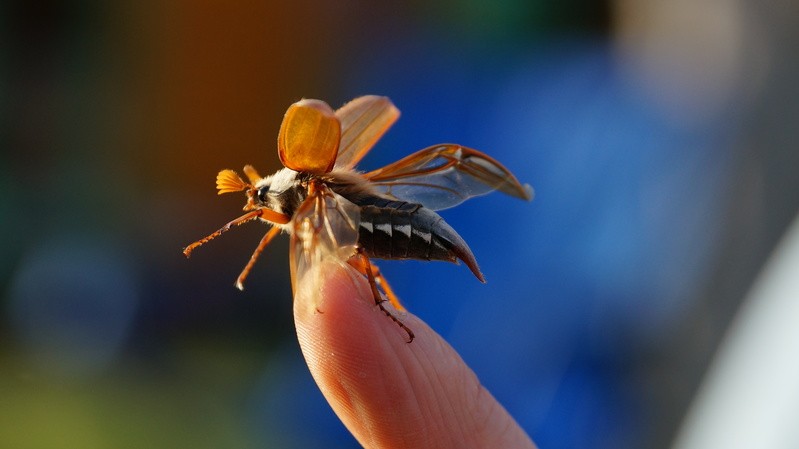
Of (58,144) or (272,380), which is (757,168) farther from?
(58,144)

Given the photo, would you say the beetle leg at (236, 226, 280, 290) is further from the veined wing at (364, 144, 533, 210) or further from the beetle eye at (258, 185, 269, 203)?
the veined wing at (364, 144, 533, 210)

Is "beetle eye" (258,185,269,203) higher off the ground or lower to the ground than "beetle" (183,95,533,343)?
lower

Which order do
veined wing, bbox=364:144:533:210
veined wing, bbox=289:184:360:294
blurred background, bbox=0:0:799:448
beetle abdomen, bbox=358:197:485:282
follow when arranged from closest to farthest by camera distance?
veined wing, bbox=289:184:360:294, beetle abdomen, bbox=358:197:485:282, veined wing, bbox=364:144:533:210, blurred background, bbox=0:0:799:448

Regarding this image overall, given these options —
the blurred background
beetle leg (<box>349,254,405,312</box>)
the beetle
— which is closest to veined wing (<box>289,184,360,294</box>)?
the beetle

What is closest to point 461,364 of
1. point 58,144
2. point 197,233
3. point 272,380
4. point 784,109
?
point 272,380

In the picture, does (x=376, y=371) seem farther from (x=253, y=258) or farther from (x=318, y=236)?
(x=253, y=258)

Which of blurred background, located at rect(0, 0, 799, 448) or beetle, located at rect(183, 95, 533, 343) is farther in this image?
blurred background, located at rect(0, 0, 799, 448)

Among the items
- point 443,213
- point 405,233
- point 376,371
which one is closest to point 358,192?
point 405,233
